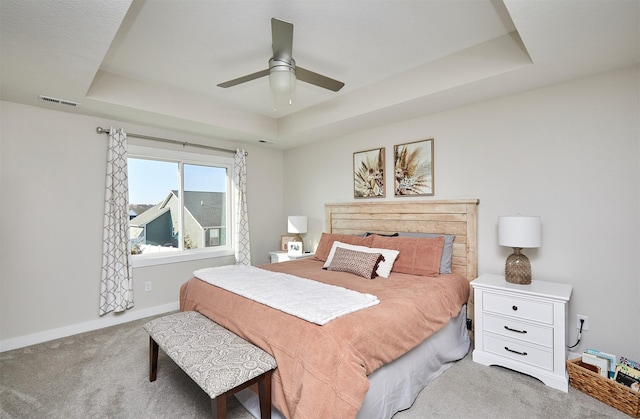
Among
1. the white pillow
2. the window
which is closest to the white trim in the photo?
the window

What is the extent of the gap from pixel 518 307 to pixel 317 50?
2.56 m

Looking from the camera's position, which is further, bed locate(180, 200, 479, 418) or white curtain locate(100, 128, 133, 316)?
white curtain locate(100, 128, 133, 316)

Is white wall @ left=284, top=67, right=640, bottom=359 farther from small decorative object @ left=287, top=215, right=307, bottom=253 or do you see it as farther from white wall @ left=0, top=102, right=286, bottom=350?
white wall @ left=0, top=102, right=286, bottom=350

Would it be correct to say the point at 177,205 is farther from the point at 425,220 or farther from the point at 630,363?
the point at 630,363

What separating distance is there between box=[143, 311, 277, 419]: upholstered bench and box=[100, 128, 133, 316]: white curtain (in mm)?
1607

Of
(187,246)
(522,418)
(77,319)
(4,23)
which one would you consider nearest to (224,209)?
(187,246)

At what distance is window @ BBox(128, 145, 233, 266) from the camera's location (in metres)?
3.77

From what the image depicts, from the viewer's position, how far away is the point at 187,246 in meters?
4.20

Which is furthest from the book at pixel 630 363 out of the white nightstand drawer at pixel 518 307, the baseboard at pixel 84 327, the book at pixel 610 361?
the baseboard at pixel 84 327

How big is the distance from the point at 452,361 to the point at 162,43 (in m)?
3.43

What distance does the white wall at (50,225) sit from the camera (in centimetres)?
290

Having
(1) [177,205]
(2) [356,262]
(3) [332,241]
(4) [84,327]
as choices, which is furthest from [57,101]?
(2) [356,262]

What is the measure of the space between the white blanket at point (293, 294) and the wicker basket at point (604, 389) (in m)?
1.51

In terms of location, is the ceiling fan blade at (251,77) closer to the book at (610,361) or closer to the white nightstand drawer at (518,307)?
the white nightstand drawer at (518,307)
